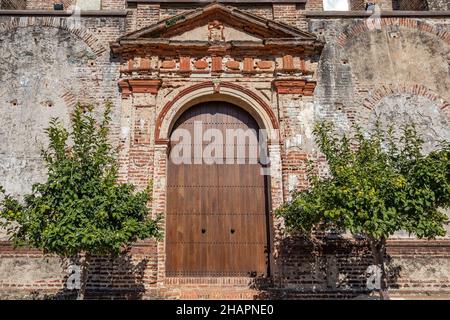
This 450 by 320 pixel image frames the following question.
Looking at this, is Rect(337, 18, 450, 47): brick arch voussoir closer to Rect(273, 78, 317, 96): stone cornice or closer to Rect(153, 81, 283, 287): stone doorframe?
Rect(273, 78, 317, 96): stone cornice

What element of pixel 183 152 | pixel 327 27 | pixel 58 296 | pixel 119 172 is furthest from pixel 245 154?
pixel 58 296

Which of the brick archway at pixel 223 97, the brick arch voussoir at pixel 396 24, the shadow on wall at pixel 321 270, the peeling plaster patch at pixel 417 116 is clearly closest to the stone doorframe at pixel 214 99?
the brick archway at pixel 223 97

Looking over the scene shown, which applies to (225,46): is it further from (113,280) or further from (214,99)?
(113,280)

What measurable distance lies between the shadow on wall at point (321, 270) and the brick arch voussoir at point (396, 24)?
15.2 feet

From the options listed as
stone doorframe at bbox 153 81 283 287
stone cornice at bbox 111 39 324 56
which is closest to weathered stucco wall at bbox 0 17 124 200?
stone cornice at bbox 111 39 324 56

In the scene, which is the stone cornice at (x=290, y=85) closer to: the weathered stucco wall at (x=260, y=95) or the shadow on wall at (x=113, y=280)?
the weathered stucco wall at (x=260, y=95)

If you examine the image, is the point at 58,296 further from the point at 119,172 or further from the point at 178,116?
the point at 178,116

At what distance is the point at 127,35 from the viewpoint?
10414mm

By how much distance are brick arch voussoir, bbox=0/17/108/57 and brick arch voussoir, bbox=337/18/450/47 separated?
5479 millimetres

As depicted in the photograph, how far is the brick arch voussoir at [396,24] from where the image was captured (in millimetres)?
10984

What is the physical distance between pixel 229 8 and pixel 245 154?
10.7 feet

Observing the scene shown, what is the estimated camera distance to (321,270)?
927cm

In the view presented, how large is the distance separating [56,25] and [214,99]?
393 centimetres

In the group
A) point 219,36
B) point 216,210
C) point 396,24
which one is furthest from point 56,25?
point 396,24
